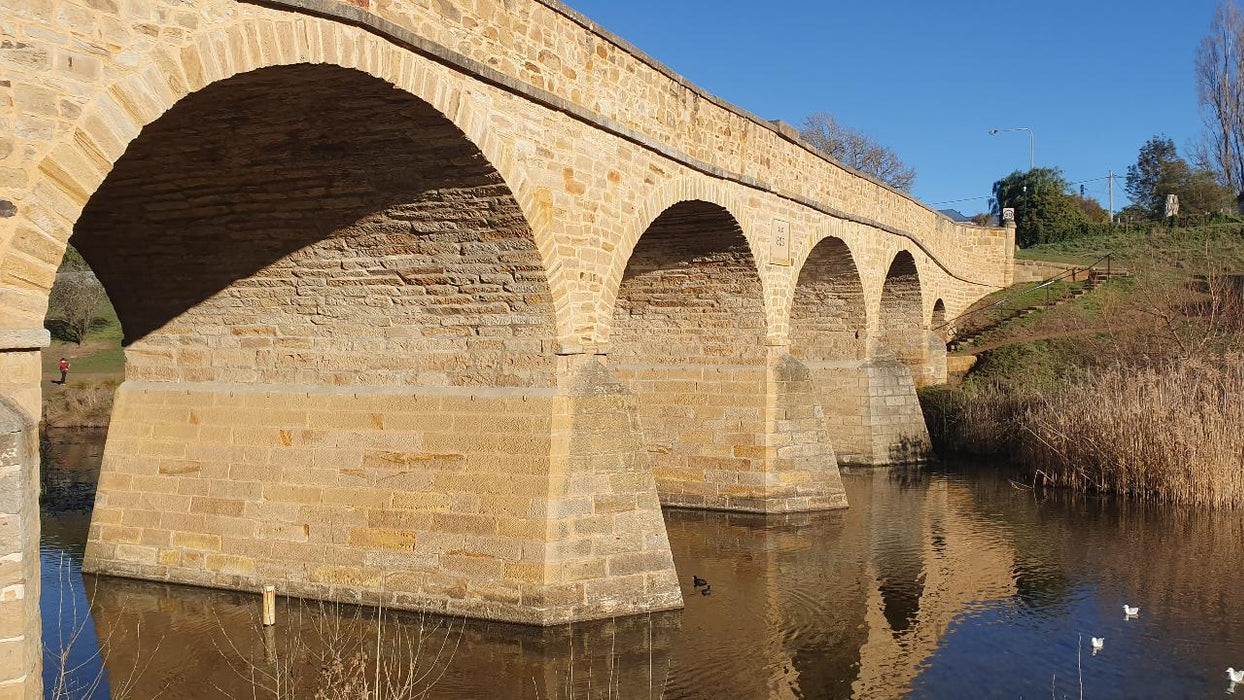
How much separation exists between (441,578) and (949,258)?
2021cm

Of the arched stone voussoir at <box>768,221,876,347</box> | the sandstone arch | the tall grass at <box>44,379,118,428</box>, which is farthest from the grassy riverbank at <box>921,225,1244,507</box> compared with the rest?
the tall grass at <box>44,379,118,428</box>

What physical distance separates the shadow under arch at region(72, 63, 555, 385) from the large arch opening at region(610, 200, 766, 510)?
4.47m

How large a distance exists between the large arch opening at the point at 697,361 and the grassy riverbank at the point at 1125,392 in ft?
15.1

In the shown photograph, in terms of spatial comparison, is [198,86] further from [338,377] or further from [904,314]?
[904,314]

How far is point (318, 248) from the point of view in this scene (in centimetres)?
830

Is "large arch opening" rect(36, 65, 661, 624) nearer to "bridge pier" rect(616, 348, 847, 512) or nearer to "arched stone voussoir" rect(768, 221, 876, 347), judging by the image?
"bridge pier" rect(616, 348, 847, 512)

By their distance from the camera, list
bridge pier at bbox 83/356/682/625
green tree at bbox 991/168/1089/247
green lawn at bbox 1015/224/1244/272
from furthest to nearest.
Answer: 1. green tree at bbox 991/168/1089/247
2. green lawn at bbox 1015/224/1244/272
3. bridge pier at bbox 83/356/682/625

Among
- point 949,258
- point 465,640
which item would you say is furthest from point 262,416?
point 949,258

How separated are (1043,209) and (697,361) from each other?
109 ft

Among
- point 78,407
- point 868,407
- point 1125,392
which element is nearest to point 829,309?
point 868,407

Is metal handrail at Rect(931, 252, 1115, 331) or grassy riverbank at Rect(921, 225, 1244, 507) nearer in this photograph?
grassy riverbank at Rect(921, 225, 1244, 507)

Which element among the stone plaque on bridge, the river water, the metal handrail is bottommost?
the river water

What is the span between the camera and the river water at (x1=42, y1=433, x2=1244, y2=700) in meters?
6.98

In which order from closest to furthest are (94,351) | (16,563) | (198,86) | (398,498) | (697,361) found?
(16,563)
(198,86)
(398,498)
(697,361)
(94,351)
